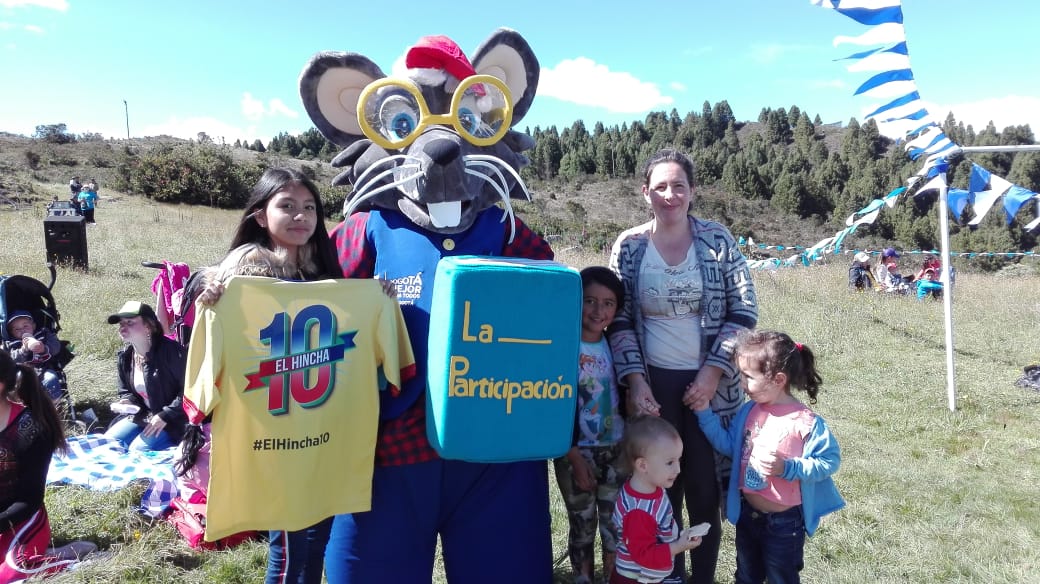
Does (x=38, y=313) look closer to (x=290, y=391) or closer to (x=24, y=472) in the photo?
(x=24, y=472)

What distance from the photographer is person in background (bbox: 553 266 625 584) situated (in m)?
2.33

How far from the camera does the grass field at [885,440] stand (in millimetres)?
3141

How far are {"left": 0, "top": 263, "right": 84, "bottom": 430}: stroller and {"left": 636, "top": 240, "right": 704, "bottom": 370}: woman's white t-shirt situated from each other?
4.33m

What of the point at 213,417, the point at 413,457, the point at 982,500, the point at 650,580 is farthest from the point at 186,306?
the point at 982,500

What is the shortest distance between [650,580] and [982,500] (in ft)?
9.98

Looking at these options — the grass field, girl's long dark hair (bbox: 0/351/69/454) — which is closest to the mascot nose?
the grass field

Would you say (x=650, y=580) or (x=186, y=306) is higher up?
(x=186, y=306)

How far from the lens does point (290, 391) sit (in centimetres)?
191

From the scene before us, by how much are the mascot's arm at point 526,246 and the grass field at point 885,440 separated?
1.62 meters

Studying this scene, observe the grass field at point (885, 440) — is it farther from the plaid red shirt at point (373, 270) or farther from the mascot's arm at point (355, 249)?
the mascot's arm at point (355, 249)

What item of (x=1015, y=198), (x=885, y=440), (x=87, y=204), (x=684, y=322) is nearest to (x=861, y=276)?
(x=1015, y=198)

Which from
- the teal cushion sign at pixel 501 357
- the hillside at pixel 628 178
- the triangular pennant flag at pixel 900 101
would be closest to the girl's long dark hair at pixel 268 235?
the teal cushion sign at pixel 501 357

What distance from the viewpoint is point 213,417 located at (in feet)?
6.18

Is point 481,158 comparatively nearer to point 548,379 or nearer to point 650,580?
point 548,379
